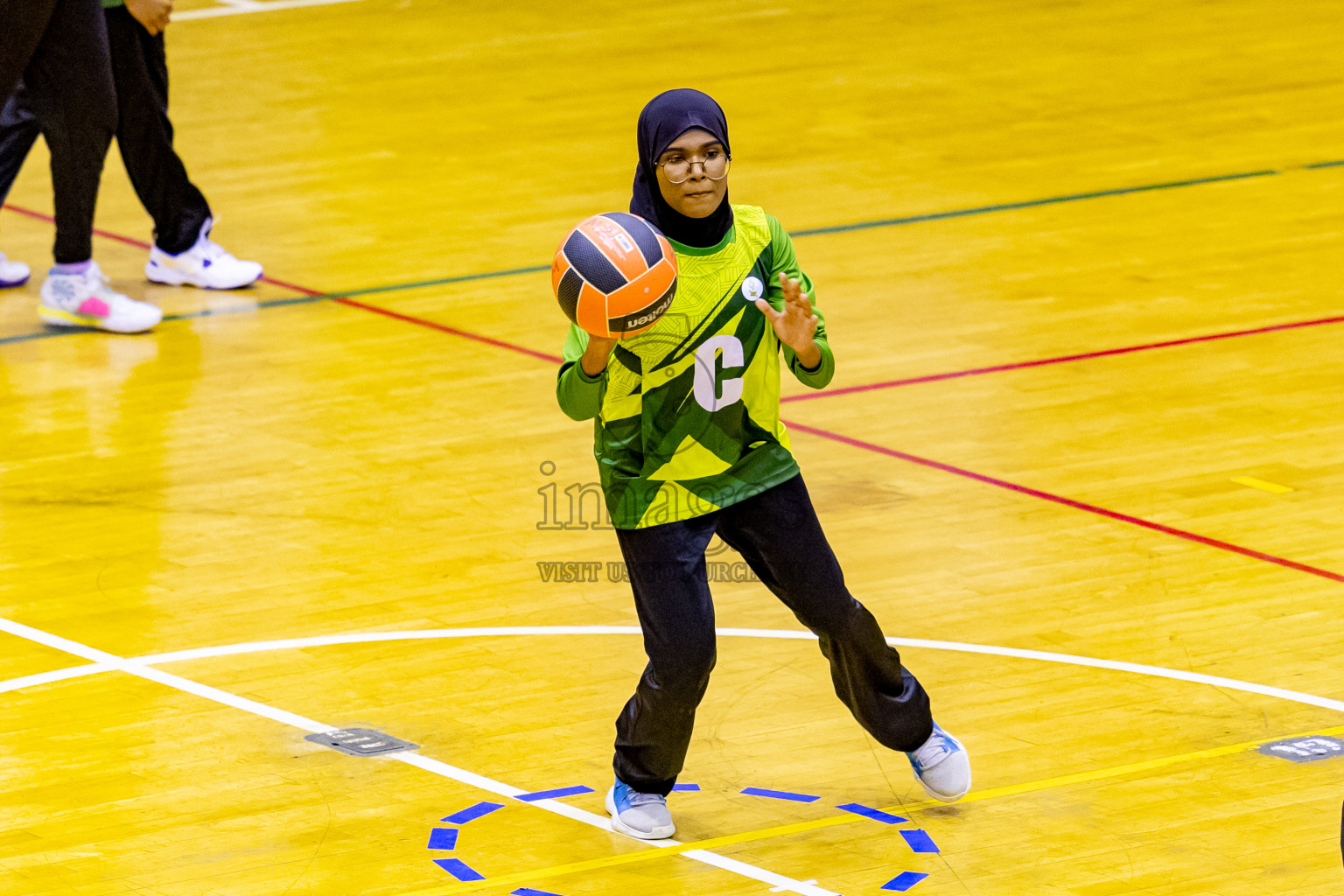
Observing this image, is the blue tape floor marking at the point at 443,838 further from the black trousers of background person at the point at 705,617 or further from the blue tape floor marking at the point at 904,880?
the blue tape floor marking at the point at 904,880

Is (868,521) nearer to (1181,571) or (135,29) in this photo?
(1181,571)

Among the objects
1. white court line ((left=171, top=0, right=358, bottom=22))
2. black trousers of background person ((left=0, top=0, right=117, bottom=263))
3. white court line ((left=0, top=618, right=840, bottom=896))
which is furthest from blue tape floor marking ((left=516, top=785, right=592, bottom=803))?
white court line ((left=171, top=0, right=358, bottom=22))

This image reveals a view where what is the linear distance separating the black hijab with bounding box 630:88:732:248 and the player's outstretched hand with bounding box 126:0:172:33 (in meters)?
4.80

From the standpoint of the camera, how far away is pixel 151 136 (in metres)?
9.46

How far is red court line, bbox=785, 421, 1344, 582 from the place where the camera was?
21.5 feet

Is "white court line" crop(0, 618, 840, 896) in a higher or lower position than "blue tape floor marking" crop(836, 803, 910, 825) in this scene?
lower

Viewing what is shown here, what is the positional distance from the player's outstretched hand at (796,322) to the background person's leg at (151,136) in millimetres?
5404

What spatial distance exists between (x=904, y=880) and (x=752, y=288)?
1.35 meters

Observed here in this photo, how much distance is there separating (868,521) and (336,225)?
460cm

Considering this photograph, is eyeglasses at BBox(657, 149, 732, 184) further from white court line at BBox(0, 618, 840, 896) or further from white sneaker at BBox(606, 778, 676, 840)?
white court line at BBox(0, 618, 840, 896)

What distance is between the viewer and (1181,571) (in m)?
6.51

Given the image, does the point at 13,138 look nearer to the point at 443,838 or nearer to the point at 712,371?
the point at 443,838

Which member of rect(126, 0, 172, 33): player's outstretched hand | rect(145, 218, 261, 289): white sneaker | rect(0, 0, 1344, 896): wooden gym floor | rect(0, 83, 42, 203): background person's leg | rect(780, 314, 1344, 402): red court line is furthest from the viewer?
rect(145, 218, 261, 289): white sneaker

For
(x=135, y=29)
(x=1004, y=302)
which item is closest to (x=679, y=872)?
(x=1004, y=302)
